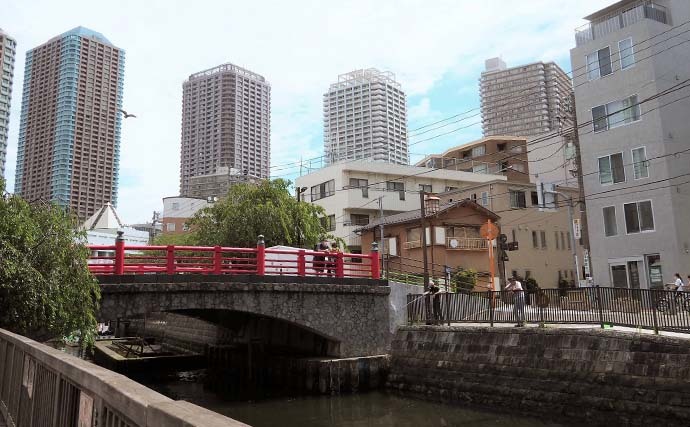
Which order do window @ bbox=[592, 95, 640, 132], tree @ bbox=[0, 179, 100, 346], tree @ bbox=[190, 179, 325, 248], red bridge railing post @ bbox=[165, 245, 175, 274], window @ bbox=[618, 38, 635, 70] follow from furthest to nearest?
tree @ bbox=[190, 179, 325, 248] → window @ bbox=[618, 38, 635, 70] → window @ bbox=[592, 95, 640, 132] → red bridge railing post @ bbox=[165, 245, 175, 274] → tree @ bbox=[0, 179, 100, 346]

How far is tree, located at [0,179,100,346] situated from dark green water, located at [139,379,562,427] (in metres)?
5.47

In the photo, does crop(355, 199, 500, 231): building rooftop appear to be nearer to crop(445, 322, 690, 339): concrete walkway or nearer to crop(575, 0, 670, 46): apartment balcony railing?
crop(575, 0, 670, 46): apartment balcony railing

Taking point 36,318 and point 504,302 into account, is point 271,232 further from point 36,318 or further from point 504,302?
point 36,318

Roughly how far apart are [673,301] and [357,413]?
29.6 feet

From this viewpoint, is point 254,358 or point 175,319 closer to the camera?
point 254,358

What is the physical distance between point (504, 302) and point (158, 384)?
15845mm

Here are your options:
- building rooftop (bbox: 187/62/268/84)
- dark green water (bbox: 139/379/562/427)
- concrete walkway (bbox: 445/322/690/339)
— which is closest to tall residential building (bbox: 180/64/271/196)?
building rooftop (bbox: 187/62/268/84)

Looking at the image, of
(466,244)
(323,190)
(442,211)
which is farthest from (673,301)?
(323,190)

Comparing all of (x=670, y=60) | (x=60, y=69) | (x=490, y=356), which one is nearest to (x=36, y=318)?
(x=490, y=356)

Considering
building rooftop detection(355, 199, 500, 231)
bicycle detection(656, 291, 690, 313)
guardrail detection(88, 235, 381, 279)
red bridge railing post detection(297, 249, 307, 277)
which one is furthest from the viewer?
building rooftop detection(355, 199, 500, 231)

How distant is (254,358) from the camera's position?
74.8 feet

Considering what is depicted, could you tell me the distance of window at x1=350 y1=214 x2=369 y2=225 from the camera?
46.4 meters

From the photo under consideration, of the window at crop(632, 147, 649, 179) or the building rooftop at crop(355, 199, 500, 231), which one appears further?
the building rooftop at crop(355, 199, 500, 231)

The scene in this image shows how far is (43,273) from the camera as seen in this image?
1206 centimetres
